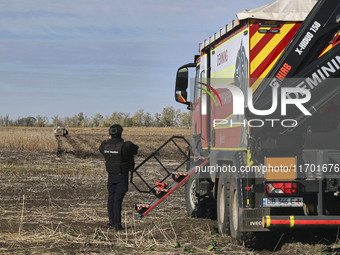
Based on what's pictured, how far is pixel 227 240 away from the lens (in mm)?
7234

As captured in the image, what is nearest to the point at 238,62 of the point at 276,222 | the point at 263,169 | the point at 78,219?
the point at 263,169

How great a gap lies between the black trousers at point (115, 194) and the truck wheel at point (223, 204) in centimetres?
188

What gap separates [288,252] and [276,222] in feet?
2.61

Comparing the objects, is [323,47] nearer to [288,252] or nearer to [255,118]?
[255,118]

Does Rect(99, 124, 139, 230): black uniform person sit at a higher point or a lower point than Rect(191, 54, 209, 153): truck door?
lower

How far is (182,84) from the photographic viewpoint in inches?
399

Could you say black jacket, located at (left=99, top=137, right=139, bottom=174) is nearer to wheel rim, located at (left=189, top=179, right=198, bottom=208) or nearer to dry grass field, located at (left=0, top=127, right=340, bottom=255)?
dry grass field, located at (left=0, top=127, right=340, bottom=255)

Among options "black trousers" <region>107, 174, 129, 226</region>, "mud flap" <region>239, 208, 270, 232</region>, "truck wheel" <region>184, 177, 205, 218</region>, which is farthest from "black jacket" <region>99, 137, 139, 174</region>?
"mud flap" <region>239, 208, 270, 232</region>

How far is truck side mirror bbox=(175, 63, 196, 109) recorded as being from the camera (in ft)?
33.0

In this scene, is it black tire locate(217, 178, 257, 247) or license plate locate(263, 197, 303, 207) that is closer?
license plate locate(263, 197, 303, 207)

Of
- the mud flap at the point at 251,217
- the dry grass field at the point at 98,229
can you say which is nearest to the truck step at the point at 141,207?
the dry grass field at the point at 98,229

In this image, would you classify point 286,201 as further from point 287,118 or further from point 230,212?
point 230,212

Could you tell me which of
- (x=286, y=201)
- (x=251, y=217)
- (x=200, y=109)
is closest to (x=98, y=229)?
(x=251, y=217)

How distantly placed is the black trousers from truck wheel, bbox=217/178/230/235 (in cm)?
188
